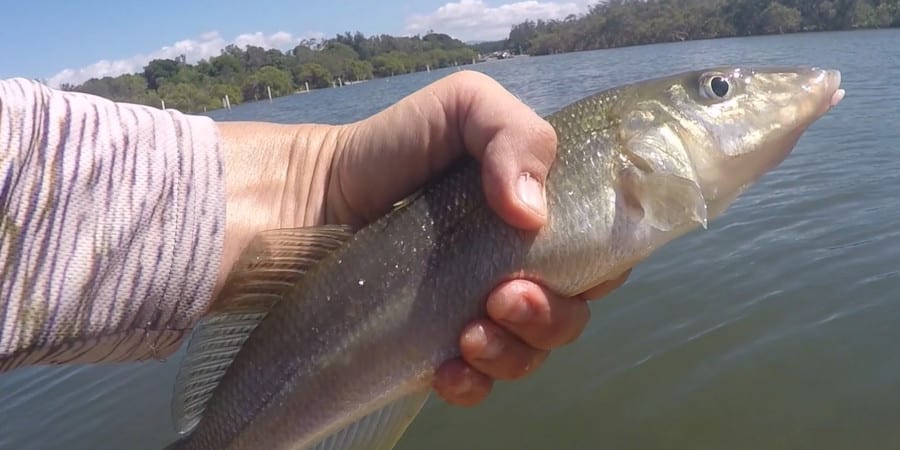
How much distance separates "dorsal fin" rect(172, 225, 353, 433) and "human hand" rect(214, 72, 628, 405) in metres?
0.44

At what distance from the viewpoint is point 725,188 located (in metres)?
2.79

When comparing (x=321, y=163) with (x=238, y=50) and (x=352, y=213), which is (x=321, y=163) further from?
(x=238, y=50)

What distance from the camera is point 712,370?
6.91m

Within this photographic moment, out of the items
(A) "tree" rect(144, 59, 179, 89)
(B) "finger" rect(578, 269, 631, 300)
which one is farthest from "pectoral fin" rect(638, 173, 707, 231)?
(A) "tree" rect(144, 59, 179, 89)

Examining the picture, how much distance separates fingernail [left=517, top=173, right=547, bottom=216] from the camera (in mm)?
2512

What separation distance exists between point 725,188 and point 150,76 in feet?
458

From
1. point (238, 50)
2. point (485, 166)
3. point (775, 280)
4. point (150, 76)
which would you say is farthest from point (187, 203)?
point (238, 50)

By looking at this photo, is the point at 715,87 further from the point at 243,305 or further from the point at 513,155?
the point at 243,305

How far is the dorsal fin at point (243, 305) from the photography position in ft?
9.11

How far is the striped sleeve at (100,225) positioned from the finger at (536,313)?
1300 millimetres

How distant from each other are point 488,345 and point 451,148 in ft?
3.19

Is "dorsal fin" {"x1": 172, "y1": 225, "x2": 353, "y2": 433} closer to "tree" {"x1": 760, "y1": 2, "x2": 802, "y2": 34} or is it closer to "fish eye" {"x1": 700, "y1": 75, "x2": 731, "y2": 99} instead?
"fish eye" {"x1": 700, "y1": 75, "x2": 731, "y2": 99}

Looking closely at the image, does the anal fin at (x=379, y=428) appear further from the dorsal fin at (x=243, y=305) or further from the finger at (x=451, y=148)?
the finger at (x=451, y=148)

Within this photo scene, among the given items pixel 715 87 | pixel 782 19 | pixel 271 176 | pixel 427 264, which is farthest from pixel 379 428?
pixel 782 19
